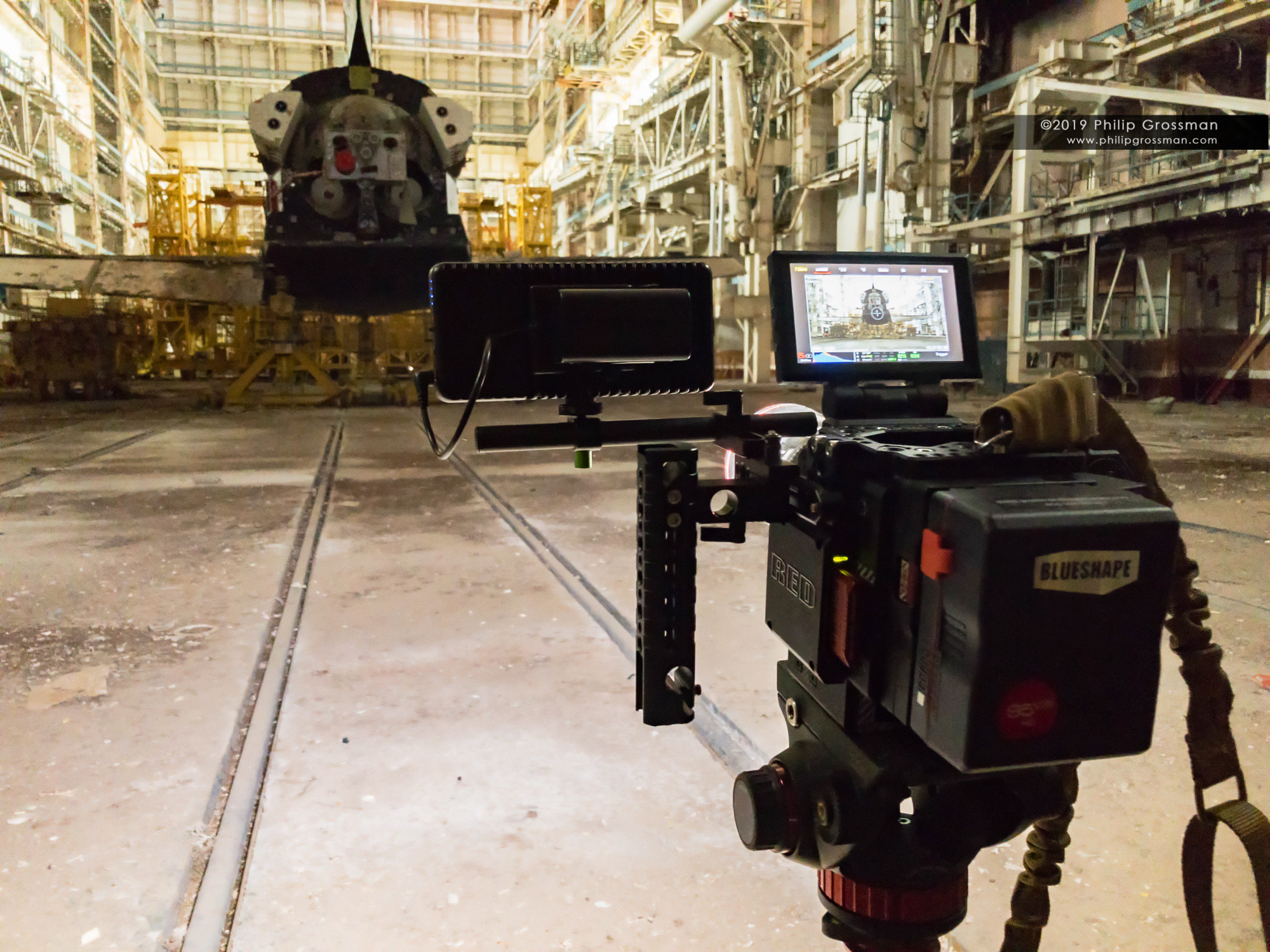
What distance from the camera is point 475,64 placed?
108 ft

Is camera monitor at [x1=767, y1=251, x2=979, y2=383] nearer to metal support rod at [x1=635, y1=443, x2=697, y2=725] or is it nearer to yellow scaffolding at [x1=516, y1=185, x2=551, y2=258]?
metal support rod at [x1=635, y1=443, x2=697, y2=725]

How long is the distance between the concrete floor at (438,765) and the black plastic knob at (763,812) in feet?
1.57

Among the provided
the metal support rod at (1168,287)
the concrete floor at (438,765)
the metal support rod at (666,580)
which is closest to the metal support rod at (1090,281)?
the metal support rod at (1168,287)

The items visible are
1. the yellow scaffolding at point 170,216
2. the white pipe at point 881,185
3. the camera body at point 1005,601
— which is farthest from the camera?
the yellow scaffolding at point 170,216

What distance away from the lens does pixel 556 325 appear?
2.75 feet

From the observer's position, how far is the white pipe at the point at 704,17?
44.8ft

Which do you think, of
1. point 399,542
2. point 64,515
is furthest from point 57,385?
point 399,542

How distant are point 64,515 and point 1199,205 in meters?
12.1

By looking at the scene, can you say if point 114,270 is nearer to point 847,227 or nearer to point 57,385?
point 57,385

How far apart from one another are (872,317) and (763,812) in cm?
120

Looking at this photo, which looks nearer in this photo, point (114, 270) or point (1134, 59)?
point (114, 270)

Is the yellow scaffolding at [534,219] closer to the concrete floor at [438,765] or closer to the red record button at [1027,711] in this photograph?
the concrete floor at [438,765]

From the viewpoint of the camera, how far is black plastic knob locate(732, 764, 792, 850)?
0.87 metres

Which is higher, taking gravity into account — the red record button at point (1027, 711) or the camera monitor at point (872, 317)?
the camera monitor at point (872, 317)
